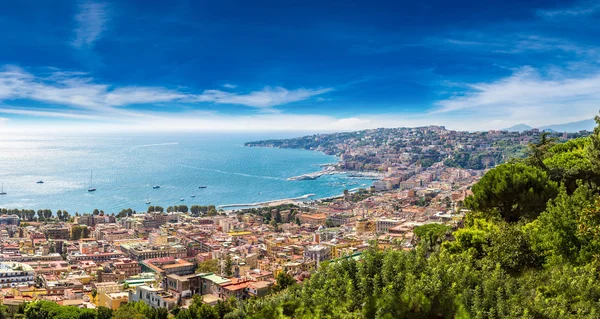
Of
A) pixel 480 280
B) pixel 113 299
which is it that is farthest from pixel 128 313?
pixel 480 280

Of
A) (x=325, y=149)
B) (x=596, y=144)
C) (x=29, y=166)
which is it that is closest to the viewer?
(x=596, y=144)

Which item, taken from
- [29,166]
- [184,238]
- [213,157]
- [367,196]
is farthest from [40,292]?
[213,157]

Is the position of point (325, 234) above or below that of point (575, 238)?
below

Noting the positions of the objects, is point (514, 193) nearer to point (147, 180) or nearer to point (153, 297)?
point (153, 297)

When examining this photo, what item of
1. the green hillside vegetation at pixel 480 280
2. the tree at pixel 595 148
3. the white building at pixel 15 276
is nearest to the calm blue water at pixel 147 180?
the white building at pixel 15 276

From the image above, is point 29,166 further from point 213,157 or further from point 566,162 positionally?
point 566,162

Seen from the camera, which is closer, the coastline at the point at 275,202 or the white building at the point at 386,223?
the white building at the point at 386,223

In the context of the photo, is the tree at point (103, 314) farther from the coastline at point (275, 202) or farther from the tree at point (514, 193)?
the coastline at point (275, 202)

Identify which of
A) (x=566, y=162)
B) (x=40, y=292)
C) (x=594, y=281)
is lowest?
(x=40, y=292)
